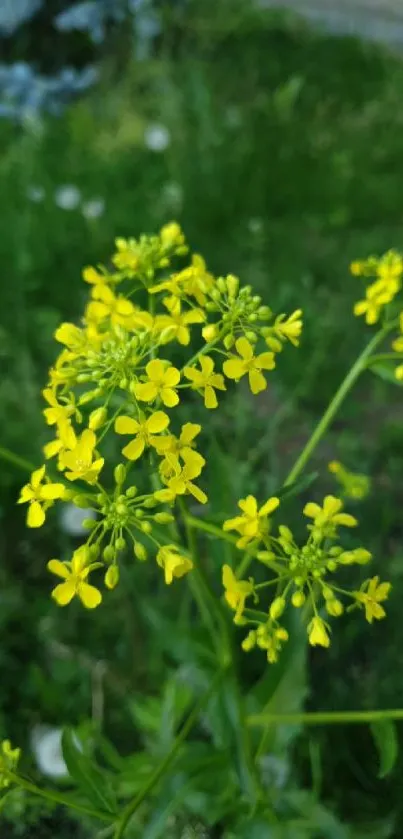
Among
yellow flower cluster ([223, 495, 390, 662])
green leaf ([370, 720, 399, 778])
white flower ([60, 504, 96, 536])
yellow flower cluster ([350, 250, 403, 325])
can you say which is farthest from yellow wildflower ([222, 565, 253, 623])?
white flower ([60, 504, 96, 536])

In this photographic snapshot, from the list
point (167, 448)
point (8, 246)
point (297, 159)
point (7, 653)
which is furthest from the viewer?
point (297, 159)

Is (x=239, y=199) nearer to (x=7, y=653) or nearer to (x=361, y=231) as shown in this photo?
(x=361, y=231)

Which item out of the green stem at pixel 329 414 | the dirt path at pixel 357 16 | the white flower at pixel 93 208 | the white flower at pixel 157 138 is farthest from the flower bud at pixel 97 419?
the dirt path at pixel 357 16

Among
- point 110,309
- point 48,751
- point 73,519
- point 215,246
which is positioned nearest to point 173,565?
point 110,309

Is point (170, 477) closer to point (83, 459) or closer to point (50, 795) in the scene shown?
point (83, 459)

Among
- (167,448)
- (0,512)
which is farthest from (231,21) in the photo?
(167,448)

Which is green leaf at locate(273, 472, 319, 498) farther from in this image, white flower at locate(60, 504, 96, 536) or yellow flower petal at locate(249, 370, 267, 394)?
white flower at locate(60, 504, 96, 536)

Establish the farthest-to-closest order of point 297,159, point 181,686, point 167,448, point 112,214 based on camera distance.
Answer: point 297,159 < point 112,214 < point 181,686 < point 167,448
